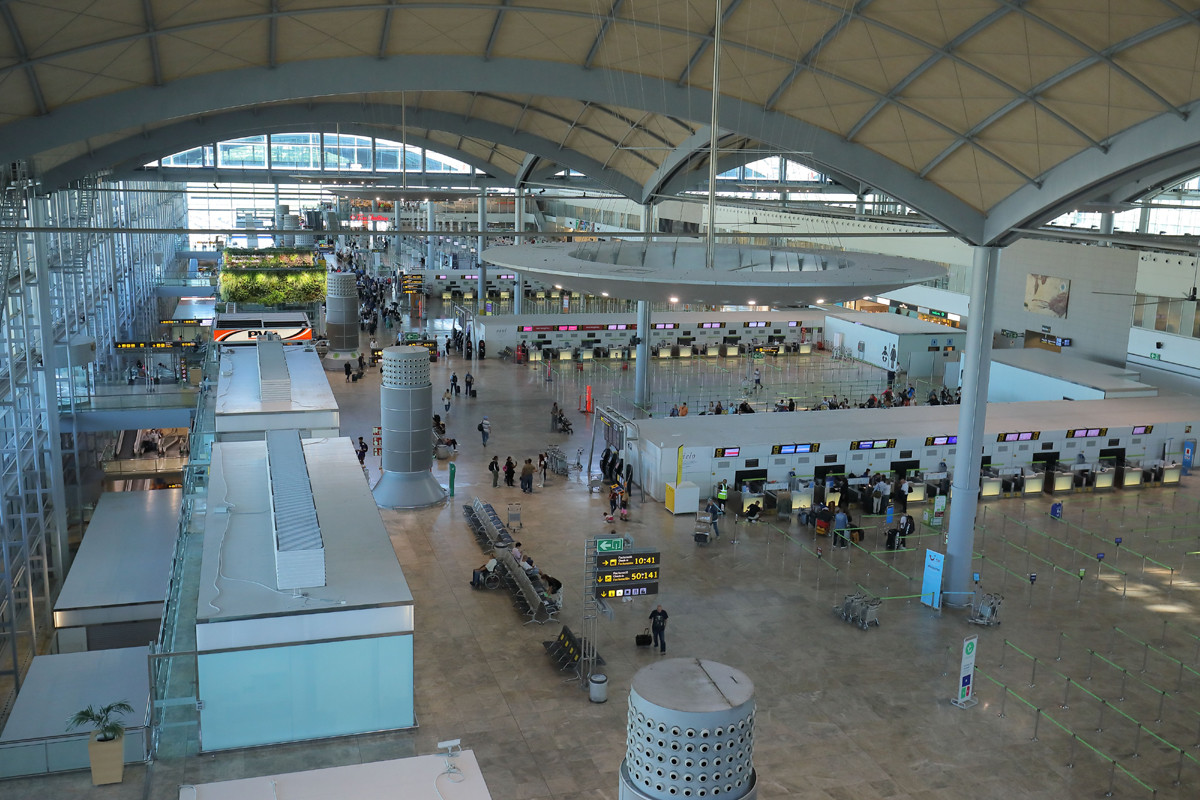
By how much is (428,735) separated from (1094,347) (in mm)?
36203

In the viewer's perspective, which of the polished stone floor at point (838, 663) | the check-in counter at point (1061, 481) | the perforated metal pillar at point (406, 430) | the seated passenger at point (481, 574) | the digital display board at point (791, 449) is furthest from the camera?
the check-in counter at point (1061, 481)

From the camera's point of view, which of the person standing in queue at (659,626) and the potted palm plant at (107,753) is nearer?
the potted palm plant at (107,753)

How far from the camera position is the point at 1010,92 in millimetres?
18625

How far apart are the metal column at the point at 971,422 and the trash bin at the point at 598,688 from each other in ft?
28.0

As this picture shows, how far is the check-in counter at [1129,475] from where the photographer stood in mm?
29922

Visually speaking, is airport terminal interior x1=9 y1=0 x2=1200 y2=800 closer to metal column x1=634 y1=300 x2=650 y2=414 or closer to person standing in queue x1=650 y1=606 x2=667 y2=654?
person standing in queue x1=650 y1=606 x2=667 y2=654

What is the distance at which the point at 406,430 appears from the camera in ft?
85.1

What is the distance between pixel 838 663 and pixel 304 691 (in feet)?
29.5

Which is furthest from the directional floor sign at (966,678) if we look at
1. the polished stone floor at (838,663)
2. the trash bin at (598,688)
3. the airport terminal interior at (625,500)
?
the trash bin at (598,688)

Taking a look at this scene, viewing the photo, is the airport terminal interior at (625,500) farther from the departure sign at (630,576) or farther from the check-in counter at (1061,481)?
the check-in counter at (1061,481)

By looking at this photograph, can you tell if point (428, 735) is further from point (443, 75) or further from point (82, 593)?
point (443, 75)

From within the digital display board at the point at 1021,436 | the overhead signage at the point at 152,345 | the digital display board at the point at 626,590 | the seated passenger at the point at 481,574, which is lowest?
the seated passenger at the point at 481,574

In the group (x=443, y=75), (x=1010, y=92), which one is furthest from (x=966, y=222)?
(x=443, y=75)

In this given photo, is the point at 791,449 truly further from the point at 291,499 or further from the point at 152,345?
the point at 152,345
